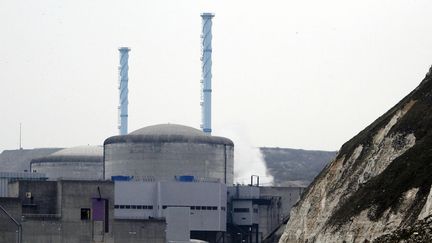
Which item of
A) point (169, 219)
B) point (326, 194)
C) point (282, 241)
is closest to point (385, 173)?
point (326, 194)

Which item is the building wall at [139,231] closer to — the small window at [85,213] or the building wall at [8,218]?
the small window at [85,213]

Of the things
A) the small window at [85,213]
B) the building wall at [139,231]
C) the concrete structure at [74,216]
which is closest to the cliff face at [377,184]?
the building wall at [139,231]

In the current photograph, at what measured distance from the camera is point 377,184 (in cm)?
10088

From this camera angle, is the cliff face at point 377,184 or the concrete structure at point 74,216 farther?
the concrete structure at point 74,216

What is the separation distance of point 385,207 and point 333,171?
94.9 feet

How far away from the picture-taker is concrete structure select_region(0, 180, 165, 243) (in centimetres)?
12256

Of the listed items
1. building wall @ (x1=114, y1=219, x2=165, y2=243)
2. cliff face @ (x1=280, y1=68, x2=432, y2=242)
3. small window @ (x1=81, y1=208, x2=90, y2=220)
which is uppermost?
cliff face @ (x1=280, y1=68, x2=432, y2=242)

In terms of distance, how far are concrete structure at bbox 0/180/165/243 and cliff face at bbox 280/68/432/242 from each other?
1396 centimetres

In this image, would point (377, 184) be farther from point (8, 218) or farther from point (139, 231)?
point (8, 218)

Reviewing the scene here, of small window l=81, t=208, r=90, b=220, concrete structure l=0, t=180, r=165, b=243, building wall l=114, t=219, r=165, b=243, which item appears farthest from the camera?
building wall l=114, t=219, r=165, b=243

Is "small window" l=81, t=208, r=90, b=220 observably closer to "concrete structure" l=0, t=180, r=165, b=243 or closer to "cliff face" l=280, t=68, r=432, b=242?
"concrete structure" l=0, t=180, r=165, b=243

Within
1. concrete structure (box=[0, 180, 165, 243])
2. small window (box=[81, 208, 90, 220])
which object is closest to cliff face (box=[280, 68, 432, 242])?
concrete structure (box=[0, 180, 165, 243])

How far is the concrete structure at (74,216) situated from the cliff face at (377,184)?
1396 centimetres

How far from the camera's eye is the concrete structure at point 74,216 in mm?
122562
